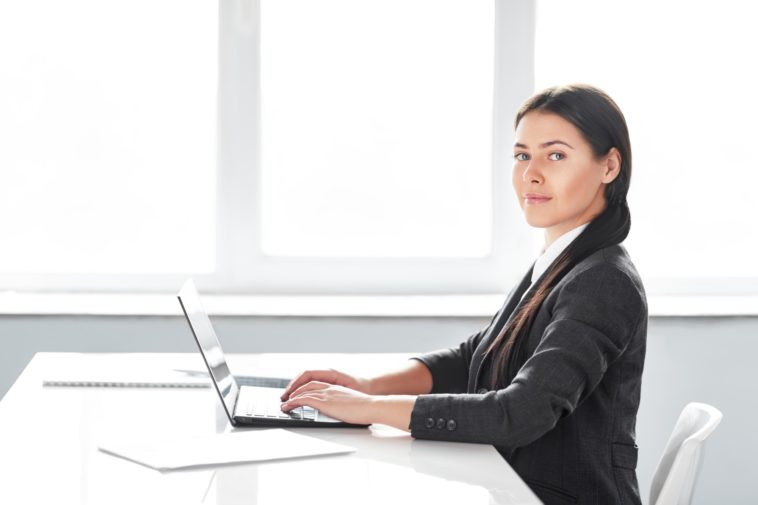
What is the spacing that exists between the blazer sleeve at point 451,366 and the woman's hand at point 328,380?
199mm

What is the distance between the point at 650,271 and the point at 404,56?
3.63 ft

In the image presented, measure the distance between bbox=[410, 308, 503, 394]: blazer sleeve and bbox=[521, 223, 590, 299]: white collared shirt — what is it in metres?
0.23

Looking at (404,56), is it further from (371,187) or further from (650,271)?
(650,271)

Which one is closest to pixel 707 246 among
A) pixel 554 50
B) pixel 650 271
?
pixel 650 271

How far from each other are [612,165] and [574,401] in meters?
0.47

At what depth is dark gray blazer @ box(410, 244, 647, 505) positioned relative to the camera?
163cm

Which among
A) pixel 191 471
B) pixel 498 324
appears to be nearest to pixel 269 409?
pixel 191 471

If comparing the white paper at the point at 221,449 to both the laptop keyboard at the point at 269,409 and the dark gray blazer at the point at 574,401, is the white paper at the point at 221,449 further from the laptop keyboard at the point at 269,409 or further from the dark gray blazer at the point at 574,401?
the dark gray blazer at the point at 574,401

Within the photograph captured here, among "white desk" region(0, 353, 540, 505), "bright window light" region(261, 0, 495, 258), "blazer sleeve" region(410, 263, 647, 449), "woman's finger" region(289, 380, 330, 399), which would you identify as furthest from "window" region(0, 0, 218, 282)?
"blazer sleeve" region(410, 263, 647, 449)

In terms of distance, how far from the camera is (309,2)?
339 cm

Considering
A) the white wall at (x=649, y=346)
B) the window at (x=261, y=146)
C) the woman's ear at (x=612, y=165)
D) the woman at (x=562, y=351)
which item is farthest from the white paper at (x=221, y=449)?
the window at (x=261, y=146)

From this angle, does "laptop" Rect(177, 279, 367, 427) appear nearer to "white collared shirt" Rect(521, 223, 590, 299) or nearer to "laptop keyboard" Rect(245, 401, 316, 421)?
"laptop keyboard" Rect(245, 401, 316, 421)

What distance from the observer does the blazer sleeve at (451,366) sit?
215 centimetres

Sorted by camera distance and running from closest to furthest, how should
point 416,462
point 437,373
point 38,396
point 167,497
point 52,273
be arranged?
point 167,497
point 416,462
point 38,396
point 437,373
point 52,273
